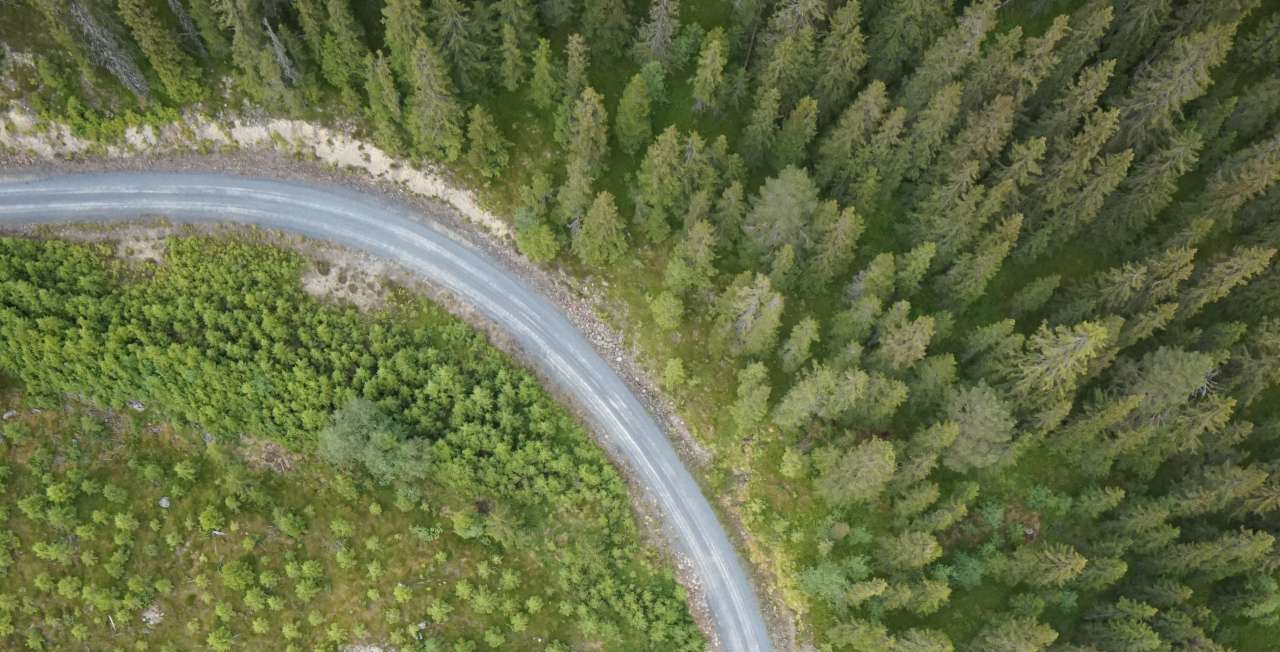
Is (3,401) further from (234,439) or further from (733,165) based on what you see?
(733,165)

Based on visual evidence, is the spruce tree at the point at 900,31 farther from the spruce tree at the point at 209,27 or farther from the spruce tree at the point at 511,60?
the spruce tree at the point at 209,27

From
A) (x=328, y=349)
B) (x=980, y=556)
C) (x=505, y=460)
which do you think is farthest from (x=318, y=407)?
(x=980, y=556)

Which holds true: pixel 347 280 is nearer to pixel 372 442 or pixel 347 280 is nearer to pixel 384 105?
pixel 372 442

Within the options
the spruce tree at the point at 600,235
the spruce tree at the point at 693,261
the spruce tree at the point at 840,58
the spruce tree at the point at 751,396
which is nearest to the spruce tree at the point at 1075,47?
the spruce tree at the point at 840,58

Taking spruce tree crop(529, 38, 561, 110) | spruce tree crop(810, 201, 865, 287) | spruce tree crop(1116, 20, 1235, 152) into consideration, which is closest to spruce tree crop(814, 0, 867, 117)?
spruce tree crop(810, 201, 865, 287)

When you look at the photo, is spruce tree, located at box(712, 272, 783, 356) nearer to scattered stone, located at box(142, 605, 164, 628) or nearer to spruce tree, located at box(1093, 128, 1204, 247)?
spruce tree, located at box(1093, 128, 1204, 247)

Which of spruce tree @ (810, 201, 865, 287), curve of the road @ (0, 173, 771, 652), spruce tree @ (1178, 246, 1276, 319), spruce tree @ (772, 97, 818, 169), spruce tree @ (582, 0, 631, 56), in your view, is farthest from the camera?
curve of the road @ (0, 173, 771, 652)
